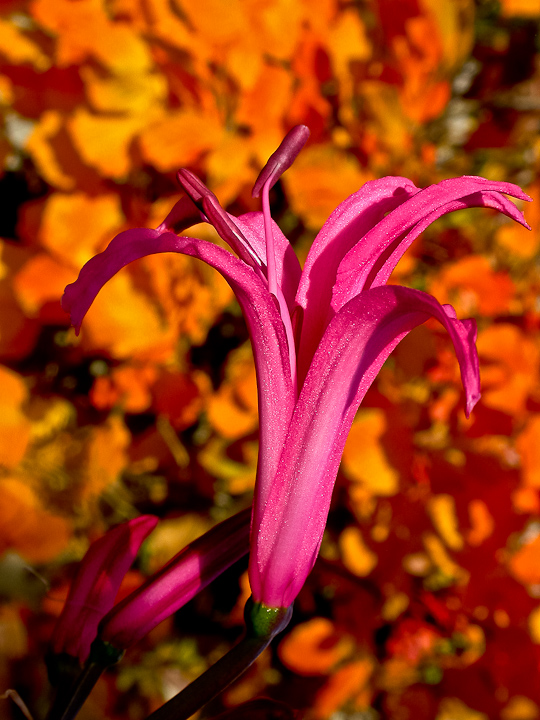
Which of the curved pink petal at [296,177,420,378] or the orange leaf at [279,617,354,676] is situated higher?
the curved pink petal at [296,177,420,378]

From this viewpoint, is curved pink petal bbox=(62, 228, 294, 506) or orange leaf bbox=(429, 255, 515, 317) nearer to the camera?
curved pink petal bbox=(62, 228, 294, 506)

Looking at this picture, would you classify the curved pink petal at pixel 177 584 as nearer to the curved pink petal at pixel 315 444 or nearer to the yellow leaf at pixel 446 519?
the curved pink petal at pixel 315 444

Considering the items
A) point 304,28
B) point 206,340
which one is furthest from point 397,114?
point 206,340

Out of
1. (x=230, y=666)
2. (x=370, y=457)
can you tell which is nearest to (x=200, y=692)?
(x=230, y=666)

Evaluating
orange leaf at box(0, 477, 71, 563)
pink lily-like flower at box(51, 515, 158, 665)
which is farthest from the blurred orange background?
pink lily-like flower at box(51, 515, 158, 665)

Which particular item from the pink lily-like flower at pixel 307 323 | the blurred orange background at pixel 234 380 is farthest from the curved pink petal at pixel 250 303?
the blurred orange background at pixel 234 380

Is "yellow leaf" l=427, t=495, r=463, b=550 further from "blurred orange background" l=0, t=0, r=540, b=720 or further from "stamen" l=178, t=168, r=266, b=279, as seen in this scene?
"stamen" l=178, t=168, r=266, b=279
